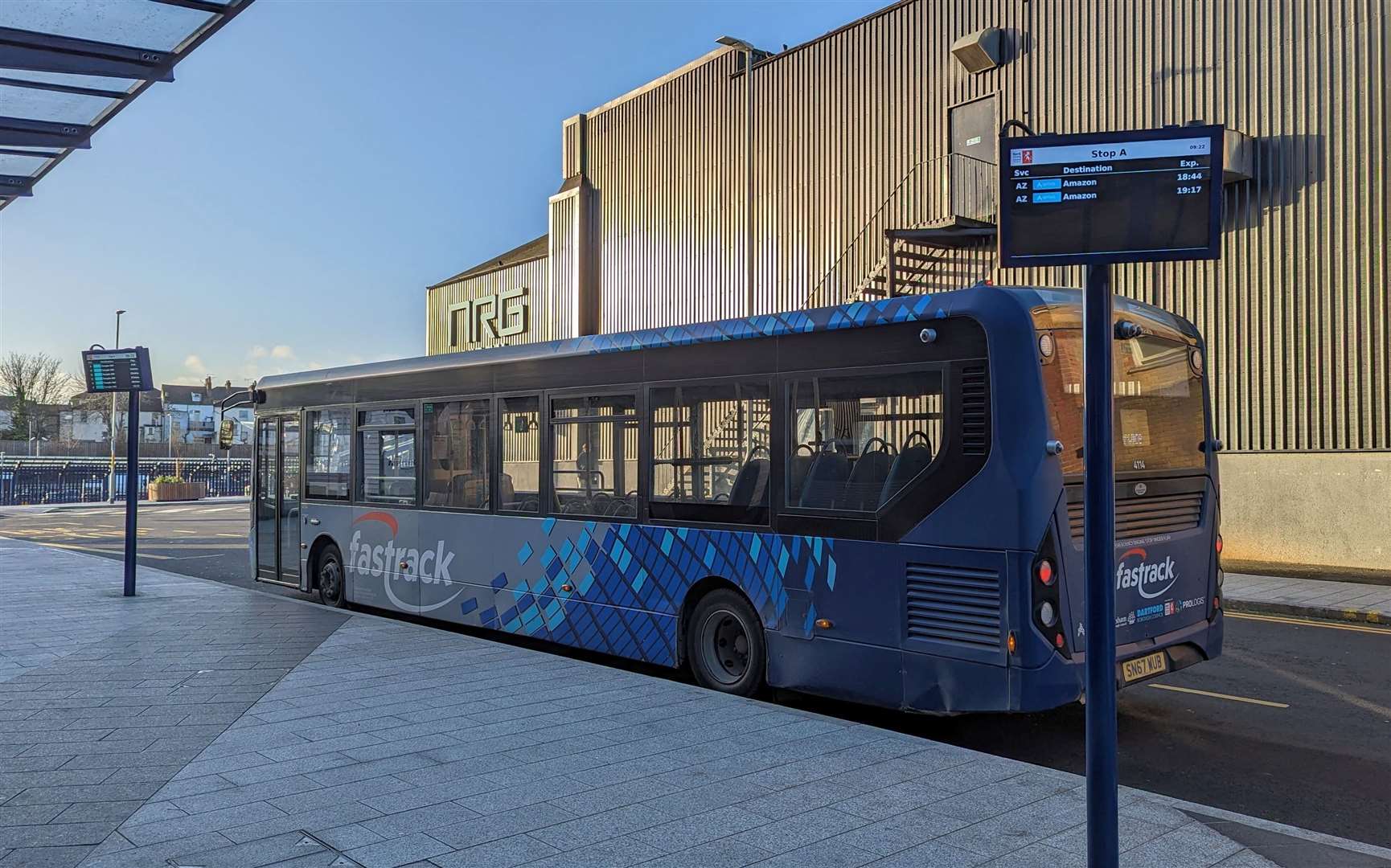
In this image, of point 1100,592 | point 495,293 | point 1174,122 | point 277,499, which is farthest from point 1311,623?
point 495,293

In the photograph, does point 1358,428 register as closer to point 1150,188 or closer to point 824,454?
point 824,454

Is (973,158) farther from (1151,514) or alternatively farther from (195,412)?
(195,412)

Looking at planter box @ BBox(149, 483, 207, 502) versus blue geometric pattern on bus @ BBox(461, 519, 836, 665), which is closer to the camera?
blue geometric pattern on bus @ BBox(461, 519, 836, 665)

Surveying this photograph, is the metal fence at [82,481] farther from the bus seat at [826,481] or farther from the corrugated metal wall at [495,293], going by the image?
the bus seat at [826,481]

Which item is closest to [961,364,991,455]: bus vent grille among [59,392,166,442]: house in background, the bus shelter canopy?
the bus shelter canopy

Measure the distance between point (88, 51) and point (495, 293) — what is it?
2633cm

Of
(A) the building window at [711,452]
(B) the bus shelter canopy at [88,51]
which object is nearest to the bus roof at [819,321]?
(A) the building window at [711,452]

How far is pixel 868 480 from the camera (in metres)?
6.99

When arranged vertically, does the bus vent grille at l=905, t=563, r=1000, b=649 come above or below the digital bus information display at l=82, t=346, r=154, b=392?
below

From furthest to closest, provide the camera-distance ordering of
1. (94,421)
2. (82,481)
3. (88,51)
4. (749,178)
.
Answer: (94,421)
(82,481)
(749,178)
(88,51)

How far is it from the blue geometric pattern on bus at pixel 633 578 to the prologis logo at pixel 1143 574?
1825 mm

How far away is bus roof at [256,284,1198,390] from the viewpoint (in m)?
6.48

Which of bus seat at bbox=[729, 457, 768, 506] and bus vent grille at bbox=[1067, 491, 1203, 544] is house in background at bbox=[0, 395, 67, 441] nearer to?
bus seat at bbox=[729, 457, 768, 506]

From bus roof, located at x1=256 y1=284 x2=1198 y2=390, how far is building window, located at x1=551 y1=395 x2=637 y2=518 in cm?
50
